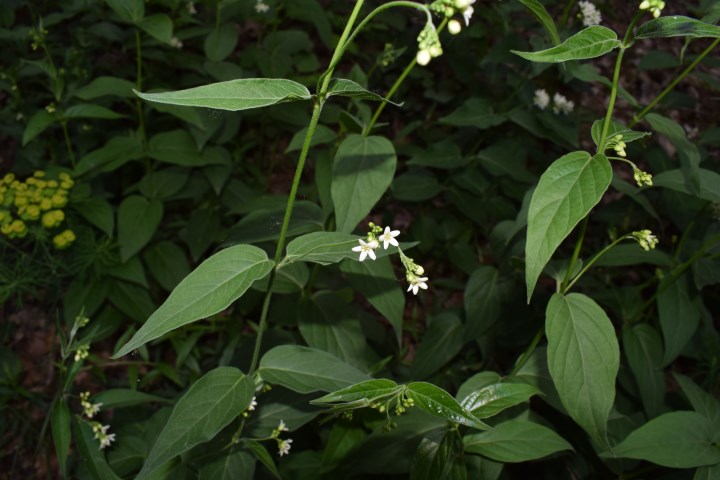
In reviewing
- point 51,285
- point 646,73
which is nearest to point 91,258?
point 51,285

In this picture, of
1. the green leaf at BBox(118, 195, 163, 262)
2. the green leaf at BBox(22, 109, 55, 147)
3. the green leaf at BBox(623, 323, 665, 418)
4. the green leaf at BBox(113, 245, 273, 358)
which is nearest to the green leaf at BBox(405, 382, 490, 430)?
the green leaf at BBox(113, 245, 273, 358)

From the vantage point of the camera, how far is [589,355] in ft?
6.08

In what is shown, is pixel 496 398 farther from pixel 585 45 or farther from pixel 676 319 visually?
pixel 676 319

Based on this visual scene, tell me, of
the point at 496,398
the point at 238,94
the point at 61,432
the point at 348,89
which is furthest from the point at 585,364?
the point at 61,432

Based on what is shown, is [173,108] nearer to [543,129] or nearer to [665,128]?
[543,129]

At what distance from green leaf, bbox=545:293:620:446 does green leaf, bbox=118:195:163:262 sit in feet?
8.98

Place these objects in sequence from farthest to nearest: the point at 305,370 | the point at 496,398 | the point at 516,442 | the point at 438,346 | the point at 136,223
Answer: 1. the point at 136,223
2. the point at 438,346
3. the point at 516,442
4. the point at 305,370
5. the point at 496,398

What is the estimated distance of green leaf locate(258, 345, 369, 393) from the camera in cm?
200

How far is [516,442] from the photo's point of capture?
2193 mm

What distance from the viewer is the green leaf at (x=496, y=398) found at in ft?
6.26

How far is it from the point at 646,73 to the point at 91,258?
6133 millimetres

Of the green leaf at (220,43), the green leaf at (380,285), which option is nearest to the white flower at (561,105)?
the green leaf at (380,285)

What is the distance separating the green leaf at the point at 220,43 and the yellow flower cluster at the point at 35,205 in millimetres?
1357

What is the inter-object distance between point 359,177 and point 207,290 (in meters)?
0.92
